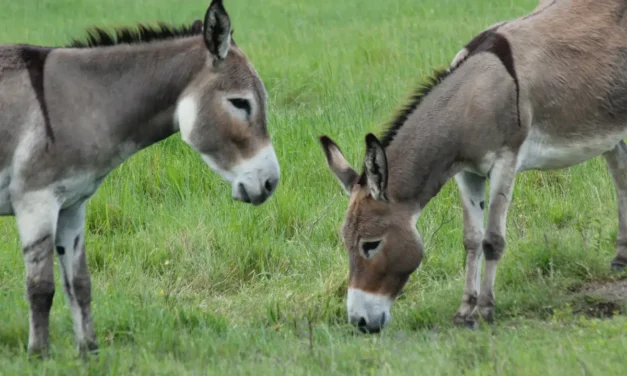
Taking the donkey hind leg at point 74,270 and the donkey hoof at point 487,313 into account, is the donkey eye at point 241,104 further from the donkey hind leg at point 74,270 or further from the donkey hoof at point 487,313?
the donkey hoof at point 487,313

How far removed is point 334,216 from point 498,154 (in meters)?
2.12

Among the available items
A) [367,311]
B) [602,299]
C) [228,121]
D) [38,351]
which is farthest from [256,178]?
[602,299]

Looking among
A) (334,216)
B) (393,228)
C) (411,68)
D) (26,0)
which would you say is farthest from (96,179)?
(26,0)

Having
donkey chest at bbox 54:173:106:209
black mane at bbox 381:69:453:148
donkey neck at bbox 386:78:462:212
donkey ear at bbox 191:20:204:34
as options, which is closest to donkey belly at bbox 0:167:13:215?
donkey chest at bbox 54:173:106:209

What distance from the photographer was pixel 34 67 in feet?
17.4

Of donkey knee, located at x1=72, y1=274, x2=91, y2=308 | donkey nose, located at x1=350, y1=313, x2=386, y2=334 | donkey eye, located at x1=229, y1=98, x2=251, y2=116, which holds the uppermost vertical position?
donkey eye, located at x1=229, y1=98, x2=251, y2=116

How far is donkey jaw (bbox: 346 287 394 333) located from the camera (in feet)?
Result: 18.7

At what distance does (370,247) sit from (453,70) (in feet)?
4.35

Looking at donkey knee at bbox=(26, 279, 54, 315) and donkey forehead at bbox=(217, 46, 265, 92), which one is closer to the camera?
donkey knee at bbox=(26, 279, 54, 315)

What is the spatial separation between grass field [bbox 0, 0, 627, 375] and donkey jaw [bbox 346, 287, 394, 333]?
86 millimetres

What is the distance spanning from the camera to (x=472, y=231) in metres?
6.60

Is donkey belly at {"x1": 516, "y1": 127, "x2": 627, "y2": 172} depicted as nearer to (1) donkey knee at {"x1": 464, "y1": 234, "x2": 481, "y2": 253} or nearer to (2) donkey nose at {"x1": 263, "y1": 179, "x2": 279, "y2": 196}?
(1) donkey knee at {"x1": 464, "y1": 234, "x2": 481, "y2": 253}

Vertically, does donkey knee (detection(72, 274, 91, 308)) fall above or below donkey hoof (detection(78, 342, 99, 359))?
above

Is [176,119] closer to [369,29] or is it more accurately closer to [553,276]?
[553,276]
